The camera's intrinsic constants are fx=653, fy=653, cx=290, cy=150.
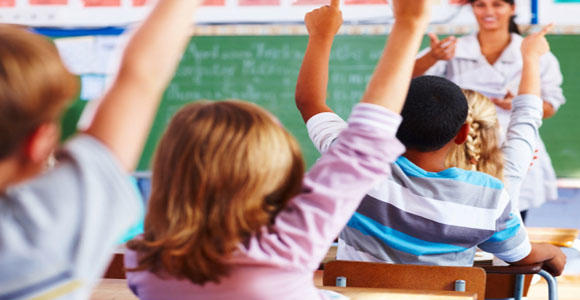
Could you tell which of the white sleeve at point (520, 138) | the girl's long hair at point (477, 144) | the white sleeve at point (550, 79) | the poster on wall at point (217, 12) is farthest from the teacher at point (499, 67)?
the white sleeve at point (520, 138)

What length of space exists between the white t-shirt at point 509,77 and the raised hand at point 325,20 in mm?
2632

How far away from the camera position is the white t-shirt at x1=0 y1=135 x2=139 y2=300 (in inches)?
22.8

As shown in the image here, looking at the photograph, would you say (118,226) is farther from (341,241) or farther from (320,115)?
(341,241)

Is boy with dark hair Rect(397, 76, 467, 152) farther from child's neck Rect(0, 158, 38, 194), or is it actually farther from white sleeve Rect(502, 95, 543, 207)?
child's neck Rect(0, 158, 38, 194)

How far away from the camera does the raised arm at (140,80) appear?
638 millimetres

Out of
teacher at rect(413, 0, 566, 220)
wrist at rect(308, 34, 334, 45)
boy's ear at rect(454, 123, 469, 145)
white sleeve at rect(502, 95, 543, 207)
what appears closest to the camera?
wrist at rect(308, 34, 334, 45)

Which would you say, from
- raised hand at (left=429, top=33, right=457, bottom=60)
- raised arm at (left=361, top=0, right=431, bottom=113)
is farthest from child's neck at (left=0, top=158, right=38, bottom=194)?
raised hand at (left=429, top=33, right=457, bottom=60)

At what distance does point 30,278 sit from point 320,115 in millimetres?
967

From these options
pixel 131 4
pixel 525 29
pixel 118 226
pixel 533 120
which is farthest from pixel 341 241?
pixel 131 4

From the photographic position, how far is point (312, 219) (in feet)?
2.92

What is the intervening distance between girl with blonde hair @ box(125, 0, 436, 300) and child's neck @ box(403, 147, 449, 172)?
30.4 inches

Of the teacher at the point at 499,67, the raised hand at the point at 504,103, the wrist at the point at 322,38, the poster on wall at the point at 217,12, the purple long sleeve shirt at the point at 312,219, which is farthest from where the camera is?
the poster on wall at the point at 217,12

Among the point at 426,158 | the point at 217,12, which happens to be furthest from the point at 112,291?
the point at 217,12

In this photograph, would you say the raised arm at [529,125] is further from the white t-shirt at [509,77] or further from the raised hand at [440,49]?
the white t-shirt at [509,77]
